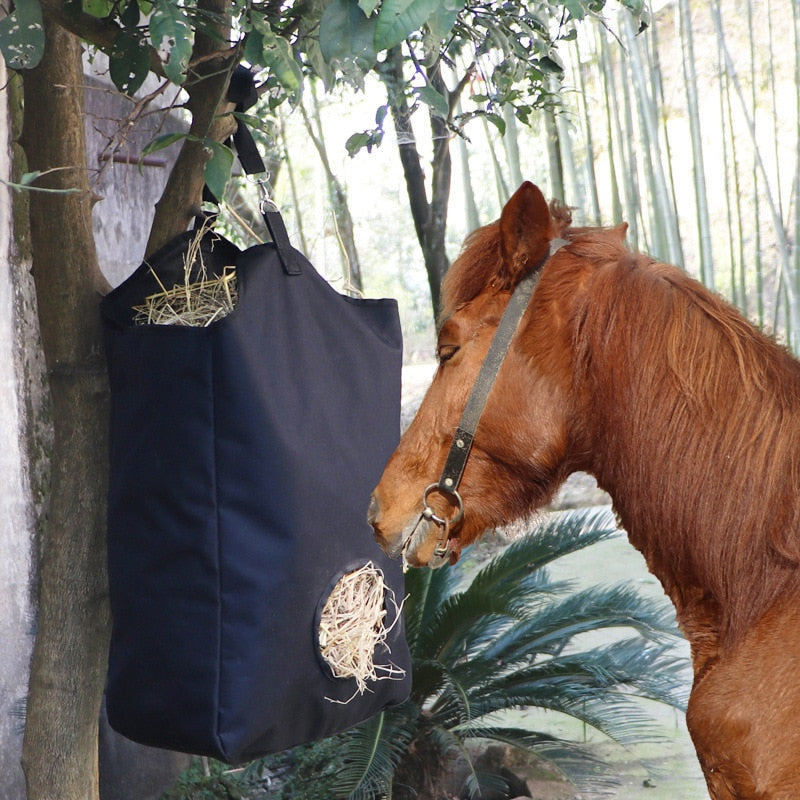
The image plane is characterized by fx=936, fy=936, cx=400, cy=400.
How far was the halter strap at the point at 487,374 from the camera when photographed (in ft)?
4.20

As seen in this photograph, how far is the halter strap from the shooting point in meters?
1.28

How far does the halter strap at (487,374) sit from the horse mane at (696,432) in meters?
0.08

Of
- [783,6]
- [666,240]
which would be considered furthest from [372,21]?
[783,6]

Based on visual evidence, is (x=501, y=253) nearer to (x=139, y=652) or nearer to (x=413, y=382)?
(x=139, y=652)

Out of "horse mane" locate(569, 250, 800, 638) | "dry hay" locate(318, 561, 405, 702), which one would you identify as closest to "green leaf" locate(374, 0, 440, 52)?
"horse mane" locate(569, 250, 800, 638)

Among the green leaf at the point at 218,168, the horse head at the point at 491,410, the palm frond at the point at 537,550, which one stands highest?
the green leaf at the point at 218,168

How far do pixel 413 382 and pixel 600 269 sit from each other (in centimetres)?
997

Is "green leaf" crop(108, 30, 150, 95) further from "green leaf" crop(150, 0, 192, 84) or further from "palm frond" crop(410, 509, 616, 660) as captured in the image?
"palm frond" crop(410, 509, 616, 660)

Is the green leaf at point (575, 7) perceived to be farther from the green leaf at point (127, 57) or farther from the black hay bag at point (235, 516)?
the green leaf at point (127, 57)

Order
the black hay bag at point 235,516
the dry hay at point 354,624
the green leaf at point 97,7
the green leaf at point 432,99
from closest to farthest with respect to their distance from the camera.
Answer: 1. the black hay bag at point 235,516
2. the dry hay at point 354,624
3. the green leaf at point 432,99
4. the green leaf at point 97,7

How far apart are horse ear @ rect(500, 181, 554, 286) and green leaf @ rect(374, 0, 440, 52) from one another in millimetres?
312

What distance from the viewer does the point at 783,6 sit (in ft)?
44.1

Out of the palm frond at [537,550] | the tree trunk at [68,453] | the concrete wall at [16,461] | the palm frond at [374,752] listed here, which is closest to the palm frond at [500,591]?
the palm frond at [537,550]

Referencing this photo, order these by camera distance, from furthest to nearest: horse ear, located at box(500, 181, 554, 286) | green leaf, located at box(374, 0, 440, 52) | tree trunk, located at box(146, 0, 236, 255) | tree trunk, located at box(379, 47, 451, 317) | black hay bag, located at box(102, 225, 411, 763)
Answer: tree trunk, located at box(379, 47, 451, 317) < tree trunk, located at box(146, 0, 236, 255) < black hay bag, located at box(102, 225, 411, 763) < horse ear, located at box(500, 181, 554, 286) < green leaf, located at box(374, 0, 440, 52)
